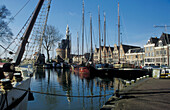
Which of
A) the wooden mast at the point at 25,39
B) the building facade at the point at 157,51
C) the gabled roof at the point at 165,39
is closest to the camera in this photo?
the wooden mast at the point at 25,39

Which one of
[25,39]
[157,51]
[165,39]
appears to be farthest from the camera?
[157,51]

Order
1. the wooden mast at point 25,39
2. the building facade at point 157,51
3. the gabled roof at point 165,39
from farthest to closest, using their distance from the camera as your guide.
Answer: the gabled roof at point 165,39 < the building facade at point 157,51 < the wooden mast at point 25,39

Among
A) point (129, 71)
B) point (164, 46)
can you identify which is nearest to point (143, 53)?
point (164, 46)

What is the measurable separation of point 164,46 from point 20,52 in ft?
181

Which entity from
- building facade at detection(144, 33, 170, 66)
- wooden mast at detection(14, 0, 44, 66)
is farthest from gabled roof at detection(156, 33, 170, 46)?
wooden mast at detection(14, 0, 44, 66)

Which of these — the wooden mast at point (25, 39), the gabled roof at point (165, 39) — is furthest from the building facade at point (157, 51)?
the wooden mast at point (25, 39)

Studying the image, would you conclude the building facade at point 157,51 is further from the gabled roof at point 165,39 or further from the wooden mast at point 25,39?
the wooden mast at point 25,39

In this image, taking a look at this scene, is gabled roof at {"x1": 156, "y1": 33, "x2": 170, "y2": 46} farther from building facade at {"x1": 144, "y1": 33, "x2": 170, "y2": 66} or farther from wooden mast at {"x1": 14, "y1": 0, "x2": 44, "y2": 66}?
wooden mast at {"x1": 14, "y1": 0, "x2": 44, "y2": 66}

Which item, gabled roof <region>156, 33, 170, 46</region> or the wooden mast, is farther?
gabled roof <region>156, 33, 170, 46</region>

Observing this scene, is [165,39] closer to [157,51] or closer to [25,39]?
[157,51]

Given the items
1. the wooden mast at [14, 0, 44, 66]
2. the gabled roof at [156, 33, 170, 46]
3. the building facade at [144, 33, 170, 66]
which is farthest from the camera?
the gabled roof at [156, 33, 170, 46]

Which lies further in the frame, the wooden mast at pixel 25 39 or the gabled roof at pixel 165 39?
the gabled roof at pixel 165 39

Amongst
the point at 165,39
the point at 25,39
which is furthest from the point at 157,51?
the point at 25,39

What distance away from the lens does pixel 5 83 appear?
6.09m
